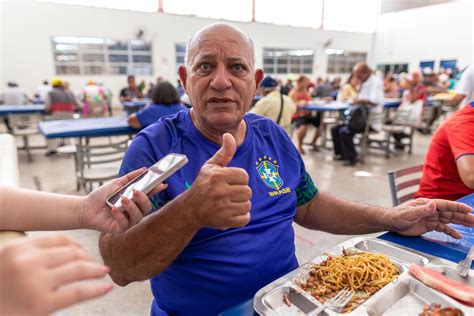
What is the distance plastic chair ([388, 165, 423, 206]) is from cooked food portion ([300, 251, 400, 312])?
3.01 feet

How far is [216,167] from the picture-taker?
0.82 metres

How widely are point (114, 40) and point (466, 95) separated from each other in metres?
12.9

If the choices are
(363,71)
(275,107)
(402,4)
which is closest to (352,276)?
(275,107)

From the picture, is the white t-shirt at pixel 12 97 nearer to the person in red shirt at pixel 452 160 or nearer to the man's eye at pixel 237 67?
the man's eye at pixel 237 67

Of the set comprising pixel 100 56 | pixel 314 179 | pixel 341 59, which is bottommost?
pixel 314 179

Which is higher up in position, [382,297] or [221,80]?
[221,80]

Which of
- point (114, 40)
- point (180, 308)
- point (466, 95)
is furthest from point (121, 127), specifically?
point (114, 40)

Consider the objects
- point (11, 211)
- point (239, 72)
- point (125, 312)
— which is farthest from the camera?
point (125, 312)

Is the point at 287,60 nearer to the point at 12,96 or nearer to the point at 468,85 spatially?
the point at 12,96

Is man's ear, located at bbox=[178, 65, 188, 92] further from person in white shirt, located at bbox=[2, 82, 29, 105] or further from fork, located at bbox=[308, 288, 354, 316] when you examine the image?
person in white shirt, located at bbox=[2, 82, 29, 105]

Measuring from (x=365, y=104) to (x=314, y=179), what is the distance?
66.7 inches

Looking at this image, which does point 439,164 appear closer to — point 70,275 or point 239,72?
point 239,72

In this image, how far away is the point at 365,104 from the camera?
526 centimetres

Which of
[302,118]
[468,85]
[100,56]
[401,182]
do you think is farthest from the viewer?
[100,56]
